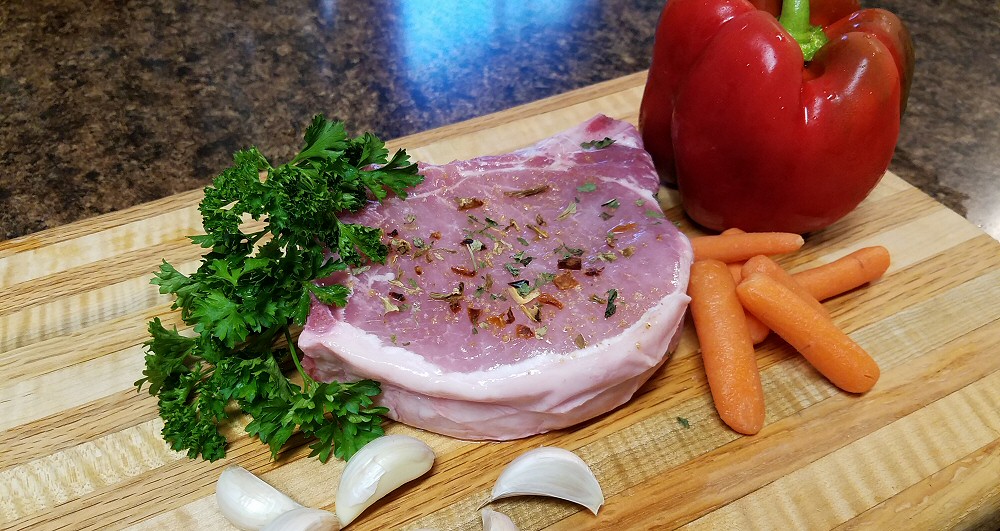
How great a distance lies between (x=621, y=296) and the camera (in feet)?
5.08

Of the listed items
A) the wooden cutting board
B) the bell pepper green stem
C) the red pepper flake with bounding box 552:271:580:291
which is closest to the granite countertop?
the wooden cutting board

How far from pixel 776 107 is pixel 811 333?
0.51 m

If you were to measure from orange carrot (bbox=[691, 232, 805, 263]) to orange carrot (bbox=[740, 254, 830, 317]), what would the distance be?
1.7 inches

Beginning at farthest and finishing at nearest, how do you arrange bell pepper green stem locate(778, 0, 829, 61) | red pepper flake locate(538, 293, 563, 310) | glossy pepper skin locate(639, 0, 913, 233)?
1. bell pepper green stem locate(778, 0, 829, 61)
2. glossy pepper skin locate(639, 0, 913, 233)
3. red pepper flake locate(538, 293, 563, 310)

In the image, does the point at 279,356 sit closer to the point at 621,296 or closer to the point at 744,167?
the point at 621,296

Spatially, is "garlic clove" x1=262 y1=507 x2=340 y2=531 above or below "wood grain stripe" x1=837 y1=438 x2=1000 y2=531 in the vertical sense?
above

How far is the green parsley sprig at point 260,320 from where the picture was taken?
4.70ft

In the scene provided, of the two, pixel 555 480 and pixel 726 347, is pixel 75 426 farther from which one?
pixel 726 347

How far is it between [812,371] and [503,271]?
0.73 m

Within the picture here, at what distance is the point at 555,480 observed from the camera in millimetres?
1388

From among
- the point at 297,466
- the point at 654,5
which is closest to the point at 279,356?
the point at 297,466

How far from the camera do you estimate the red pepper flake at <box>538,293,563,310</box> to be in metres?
1.52

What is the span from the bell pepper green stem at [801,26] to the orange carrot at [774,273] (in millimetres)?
500

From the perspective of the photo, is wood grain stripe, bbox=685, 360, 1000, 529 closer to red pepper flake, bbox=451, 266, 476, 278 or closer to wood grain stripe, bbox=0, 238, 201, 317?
red pepper flake, bbox=451, 266, 476, 278
